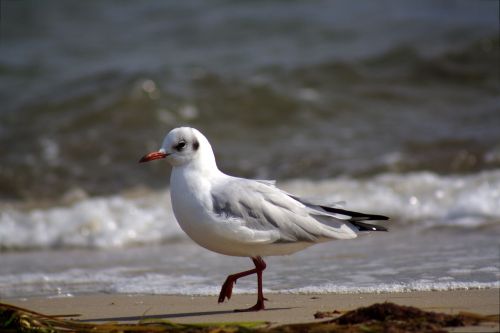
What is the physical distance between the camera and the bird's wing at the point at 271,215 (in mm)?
4250

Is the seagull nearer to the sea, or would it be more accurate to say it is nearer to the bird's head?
the bird's head

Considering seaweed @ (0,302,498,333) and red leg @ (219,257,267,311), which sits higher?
red leg @ (219,257,267,311)

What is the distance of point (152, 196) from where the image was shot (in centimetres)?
914

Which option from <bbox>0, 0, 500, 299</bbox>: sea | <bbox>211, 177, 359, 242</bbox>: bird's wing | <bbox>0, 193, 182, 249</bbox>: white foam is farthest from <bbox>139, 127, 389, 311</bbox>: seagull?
<bbox>0, 193, 182, 249</bbox>: white foam

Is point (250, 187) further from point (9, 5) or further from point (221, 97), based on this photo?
point (9, 5)

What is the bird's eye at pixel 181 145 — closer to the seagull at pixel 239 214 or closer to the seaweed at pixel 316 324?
the seagull at pixel 239 214

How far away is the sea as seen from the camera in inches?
235

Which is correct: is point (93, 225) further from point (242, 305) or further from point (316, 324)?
point (316, 324)

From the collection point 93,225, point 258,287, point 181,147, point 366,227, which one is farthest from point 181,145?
point 93,225

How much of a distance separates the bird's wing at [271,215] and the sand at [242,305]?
37 cm

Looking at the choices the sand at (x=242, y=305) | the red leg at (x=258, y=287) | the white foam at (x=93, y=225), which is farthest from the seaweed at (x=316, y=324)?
the white foam at (x=93, y=225)

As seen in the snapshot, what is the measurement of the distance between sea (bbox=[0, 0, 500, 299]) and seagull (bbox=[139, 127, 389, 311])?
0.52m

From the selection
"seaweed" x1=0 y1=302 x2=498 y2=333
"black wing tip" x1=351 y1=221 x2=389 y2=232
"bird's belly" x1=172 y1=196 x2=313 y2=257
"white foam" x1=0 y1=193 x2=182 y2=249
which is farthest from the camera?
"white foam" x1=0 y1=193 x2=182 y2=249

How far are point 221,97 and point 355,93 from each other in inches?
79.9
